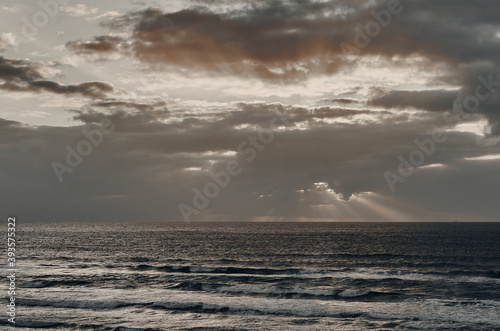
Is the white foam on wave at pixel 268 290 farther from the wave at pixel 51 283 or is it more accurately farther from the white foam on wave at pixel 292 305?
the wave at pixel 51 283

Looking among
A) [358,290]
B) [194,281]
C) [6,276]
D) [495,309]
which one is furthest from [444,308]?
[6,276]

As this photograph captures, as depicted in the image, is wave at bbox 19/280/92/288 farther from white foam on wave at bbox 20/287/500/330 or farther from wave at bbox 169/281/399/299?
wave at bbox 169/281/399/299

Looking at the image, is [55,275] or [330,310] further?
[55,275]

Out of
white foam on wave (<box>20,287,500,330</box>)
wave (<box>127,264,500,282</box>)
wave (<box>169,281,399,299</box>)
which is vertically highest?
white foam on wave (<box>20,287,500,330</box>)

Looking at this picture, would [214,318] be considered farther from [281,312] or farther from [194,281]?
[194,281]

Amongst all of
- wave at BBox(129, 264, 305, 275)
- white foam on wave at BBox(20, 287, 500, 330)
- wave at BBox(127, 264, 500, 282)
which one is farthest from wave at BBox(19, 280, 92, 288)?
wave at BBox(129, 264, 305, 275)

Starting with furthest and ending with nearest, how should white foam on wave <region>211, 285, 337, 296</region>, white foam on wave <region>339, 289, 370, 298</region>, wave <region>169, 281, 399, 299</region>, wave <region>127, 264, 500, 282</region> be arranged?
wave <region>127, 264, 500, 282</region> < white foam on wave <region>211, 285, 337, 296</region> < wave <region>169, 281, 399, 299</region> < white foam on wave <region>339, 289, 370, 298</region>

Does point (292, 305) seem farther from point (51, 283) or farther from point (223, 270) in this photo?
point (51, 283)

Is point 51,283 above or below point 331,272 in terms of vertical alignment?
above

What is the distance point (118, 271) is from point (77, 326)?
3413 centimetres

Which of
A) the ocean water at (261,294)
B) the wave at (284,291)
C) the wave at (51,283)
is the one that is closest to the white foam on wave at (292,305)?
the ocean water at (261,294)

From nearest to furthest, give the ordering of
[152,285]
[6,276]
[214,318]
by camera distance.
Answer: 1. [214,318]
2. [152,285]
3. [6,276]

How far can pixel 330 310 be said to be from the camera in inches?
1729

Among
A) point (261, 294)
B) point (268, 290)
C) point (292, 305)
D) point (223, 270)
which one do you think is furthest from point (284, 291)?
point (223, 270)
